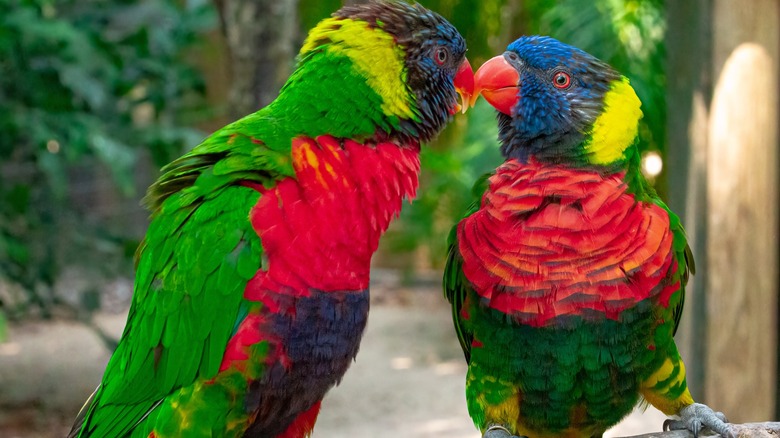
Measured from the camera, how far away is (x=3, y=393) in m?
5.32

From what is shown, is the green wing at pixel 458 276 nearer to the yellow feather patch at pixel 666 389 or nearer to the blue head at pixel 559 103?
the blue head at pixel 559 103

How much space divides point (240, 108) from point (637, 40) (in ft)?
8.44

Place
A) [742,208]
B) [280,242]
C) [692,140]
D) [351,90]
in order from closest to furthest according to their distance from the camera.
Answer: [280,242], [351,90], [742,208], [692,140]

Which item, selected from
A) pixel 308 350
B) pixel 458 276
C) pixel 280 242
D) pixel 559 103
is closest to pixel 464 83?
pixel 559 103

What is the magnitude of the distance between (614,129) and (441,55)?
0.47 meters

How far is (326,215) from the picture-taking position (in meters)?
1.74

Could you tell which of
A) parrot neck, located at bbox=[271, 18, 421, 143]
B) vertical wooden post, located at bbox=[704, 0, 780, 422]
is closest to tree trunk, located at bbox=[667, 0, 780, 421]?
vertical wooden post, located at bbox=[704, 0, 780, 422]

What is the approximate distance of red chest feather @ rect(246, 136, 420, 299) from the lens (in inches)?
67.2

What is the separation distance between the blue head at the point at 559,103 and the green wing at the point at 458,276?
0.13 metres

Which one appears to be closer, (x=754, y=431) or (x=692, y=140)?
(x=754, y=431)

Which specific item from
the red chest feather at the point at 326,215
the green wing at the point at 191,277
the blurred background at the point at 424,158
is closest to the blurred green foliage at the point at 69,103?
the blurred background at the point at 424,158

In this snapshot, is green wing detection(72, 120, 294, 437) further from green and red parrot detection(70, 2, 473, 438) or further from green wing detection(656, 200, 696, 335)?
green wing detection(656, 200, 696, 335)

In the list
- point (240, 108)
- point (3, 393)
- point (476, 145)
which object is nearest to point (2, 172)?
point (3, 393)

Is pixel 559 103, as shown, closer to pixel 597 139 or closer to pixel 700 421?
pixel 597 139
